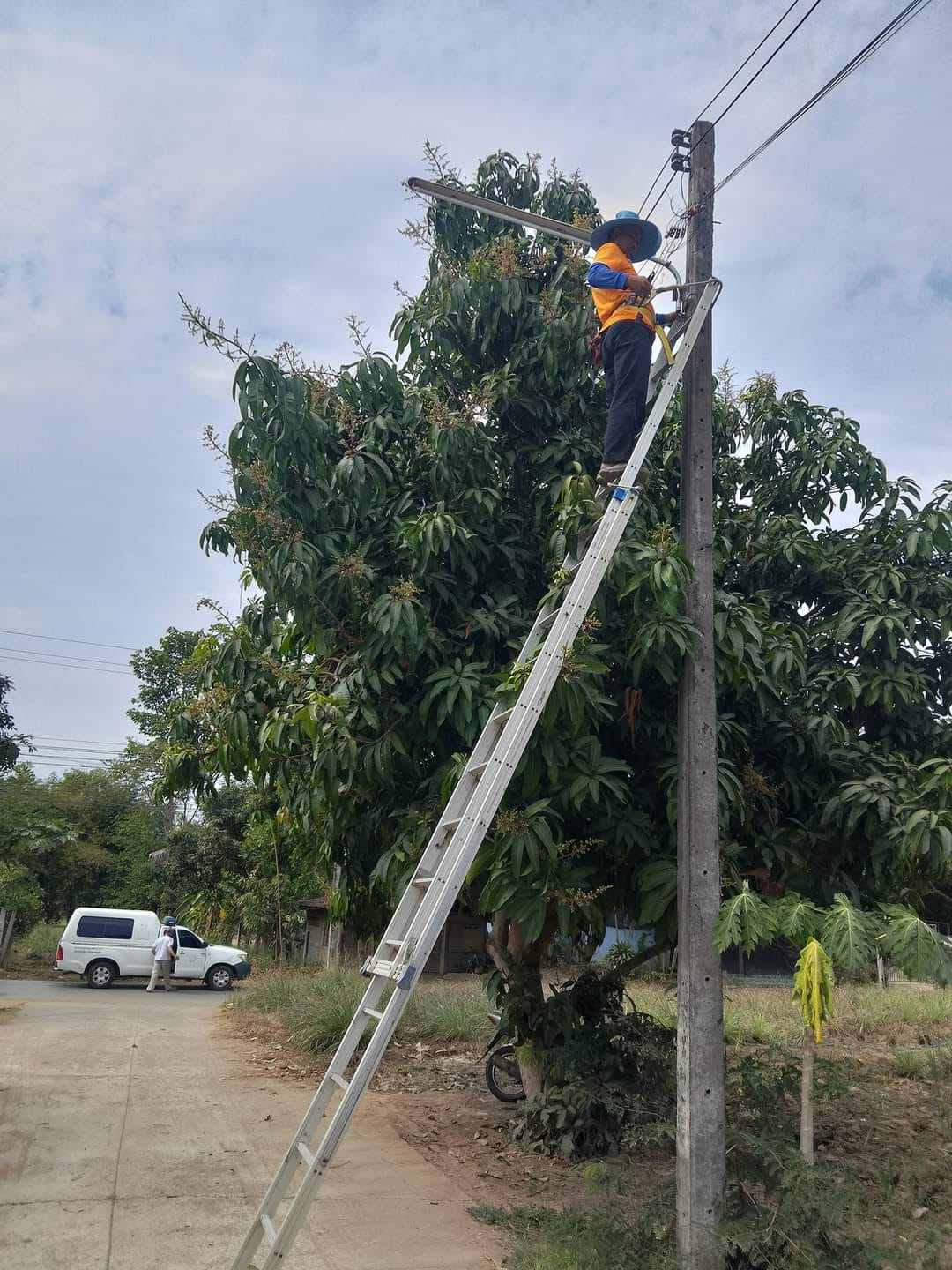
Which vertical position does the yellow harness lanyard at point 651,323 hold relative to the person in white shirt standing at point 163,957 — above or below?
above

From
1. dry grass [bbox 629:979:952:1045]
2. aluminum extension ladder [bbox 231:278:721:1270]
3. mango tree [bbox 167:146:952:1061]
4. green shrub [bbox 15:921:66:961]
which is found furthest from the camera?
green shrub [bbox 15:921:66:961]

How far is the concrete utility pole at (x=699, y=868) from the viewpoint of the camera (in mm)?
5129

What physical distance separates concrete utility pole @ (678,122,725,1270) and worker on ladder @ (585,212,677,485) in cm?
29

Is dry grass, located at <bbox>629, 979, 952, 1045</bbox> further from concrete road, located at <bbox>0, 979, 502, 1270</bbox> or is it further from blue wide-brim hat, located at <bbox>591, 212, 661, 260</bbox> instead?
blue wide-brim hat, located at <bbox>591, 212, 661, 260</bbox>

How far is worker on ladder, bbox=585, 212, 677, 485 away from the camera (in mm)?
6293

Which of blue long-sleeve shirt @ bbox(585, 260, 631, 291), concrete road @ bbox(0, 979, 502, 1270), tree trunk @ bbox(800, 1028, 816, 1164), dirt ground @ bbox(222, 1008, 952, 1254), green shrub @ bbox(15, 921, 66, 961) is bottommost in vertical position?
green shrub @ bbox(15, 921, 66, 961)

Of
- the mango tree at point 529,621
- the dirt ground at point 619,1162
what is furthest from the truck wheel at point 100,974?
the mango tree at point 529,621

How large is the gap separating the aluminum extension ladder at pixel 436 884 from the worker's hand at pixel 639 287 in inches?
21.3

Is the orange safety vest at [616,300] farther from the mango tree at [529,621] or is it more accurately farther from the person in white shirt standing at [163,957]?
the person in white shirt standing at [163,957]

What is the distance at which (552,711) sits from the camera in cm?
546

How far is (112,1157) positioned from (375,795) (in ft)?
10.4

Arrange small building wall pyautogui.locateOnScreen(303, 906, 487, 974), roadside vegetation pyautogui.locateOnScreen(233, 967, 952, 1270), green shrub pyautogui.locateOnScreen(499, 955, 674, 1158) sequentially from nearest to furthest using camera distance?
roadside vegetation pyautogui.locateOnScreen(233, 967, 952, 1270)
green shrub pyautogui.locateOnScreen(499, 955, 674, 1158)
small building wall pyautogui.locateOnScreen(303, 906, 487, 974)

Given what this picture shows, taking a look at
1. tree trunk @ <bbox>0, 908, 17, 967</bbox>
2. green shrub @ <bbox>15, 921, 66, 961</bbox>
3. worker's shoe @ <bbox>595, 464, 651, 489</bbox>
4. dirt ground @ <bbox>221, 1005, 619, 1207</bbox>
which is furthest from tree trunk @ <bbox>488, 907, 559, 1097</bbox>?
green shrub @ <bbox>15, 921, 66, 961</bbox>

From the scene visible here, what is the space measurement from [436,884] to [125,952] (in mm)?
20290
